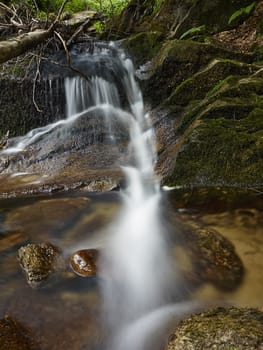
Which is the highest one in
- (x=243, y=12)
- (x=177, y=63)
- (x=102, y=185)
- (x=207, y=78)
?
(x=243, y=12)

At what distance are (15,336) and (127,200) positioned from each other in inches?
110

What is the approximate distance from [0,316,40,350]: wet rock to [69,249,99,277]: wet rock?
0.83 meters

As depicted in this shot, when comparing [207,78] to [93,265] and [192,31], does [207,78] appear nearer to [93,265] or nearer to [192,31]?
[192,31]

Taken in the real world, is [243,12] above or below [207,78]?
above

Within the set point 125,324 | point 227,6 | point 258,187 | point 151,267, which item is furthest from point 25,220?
point 227,6

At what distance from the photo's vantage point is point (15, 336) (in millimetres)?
2676

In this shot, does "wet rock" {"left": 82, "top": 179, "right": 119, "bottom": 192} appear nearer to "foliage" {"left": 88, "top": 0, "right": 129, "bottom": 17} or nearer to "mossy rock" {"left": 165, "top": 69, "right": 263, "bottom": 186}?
"mossy rock" {"left": 165, "top": 69, "right": 263, "bottom": 186}

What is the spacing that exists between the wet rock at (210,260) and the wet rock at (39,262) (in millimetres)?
1369

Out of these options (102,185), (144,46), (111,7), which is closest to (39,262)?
(102,185)

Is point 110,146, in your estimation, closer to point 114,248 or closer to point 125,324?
point 114,248

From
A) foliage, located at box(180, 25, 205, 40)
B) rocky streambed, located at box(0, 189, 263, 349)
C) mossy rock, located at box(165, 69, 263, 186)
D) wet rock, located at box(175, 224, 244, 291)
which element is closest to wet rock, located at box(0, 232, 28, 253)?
rocky streambed, located at box(0, 189, 263, 349)

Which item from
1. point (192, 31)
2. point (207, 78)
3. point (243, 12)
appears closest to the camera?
point (207, 78)

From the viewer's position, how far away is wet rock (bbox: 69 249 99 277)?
3.50 meters

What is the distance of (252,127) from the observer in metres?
5.18
